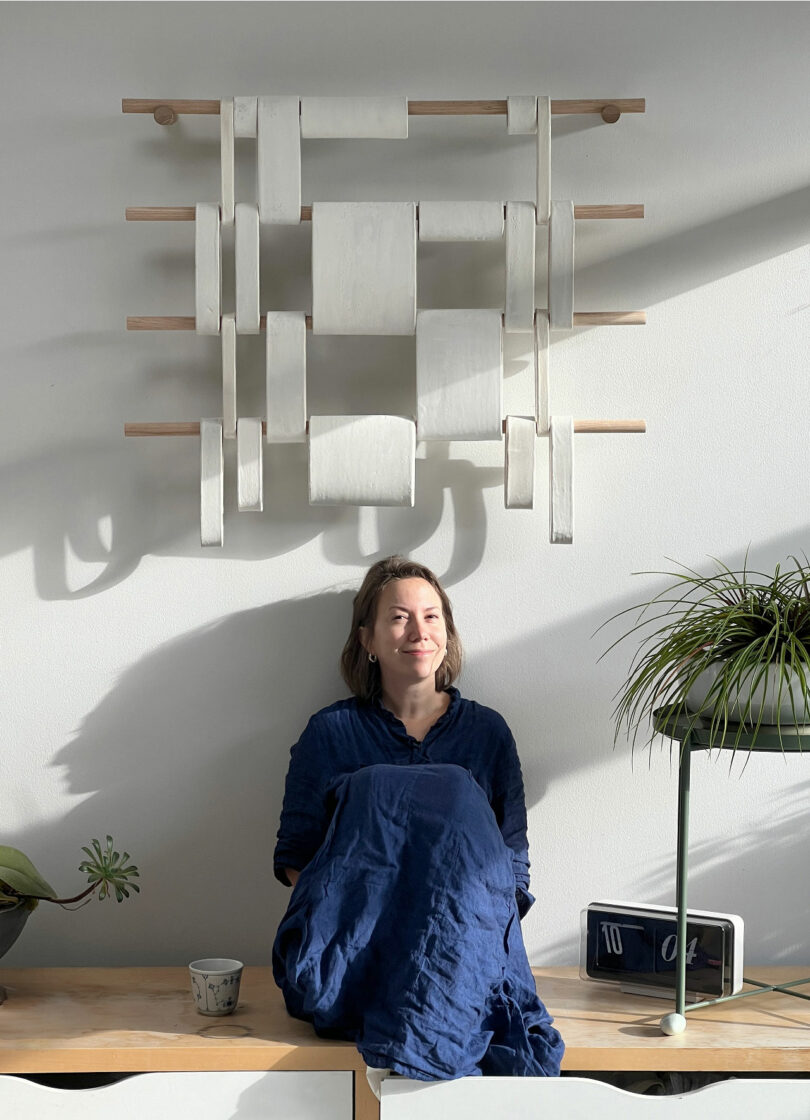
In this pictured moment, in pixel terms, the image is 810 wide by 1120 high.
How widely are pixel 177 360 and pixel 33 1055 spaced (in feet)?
3.89

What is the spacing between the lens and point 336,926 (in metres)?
1.64

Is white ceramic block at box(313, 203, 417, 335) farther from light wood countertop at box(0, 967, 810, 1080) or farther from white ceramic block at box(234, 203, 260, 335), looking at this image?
light wood countertop at box(0, 967, 810, 1080)

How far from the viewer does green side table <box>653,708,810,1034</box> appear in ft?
5.39

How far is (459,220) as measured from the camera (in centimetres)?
191

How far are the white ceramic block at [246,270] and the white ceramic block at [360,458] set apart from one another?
0.71 ft

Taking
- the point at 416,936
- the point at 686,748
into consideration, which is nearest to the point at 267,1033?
the point at 416,936

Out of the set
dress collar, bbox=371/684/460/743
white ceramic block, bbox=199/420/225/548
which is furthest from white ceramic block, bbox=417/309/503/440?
dress collar, bbox=371/684/460/743

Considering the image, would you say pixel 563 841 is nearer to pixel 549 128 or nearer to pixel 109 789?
pixel 109 789

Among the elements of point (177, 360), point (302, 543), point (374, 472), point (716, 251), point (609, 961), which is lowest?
point (609, 961)

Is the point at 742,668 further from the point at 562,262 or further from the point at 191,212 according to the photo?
the point at 191,212

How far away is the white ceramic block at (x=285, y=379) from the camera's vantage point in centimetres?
192

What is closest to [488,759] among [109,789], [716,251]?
[109,789]

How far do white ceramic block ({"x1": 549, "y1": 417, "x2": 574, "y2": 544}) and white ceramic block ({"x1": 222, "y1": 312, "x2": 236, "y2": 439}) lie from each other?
1.86ft

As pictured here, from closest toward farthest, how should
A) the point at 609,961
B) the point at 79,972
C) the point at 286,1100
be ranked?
the point at 286,1100
the point at 609,961
the point at 79,972
